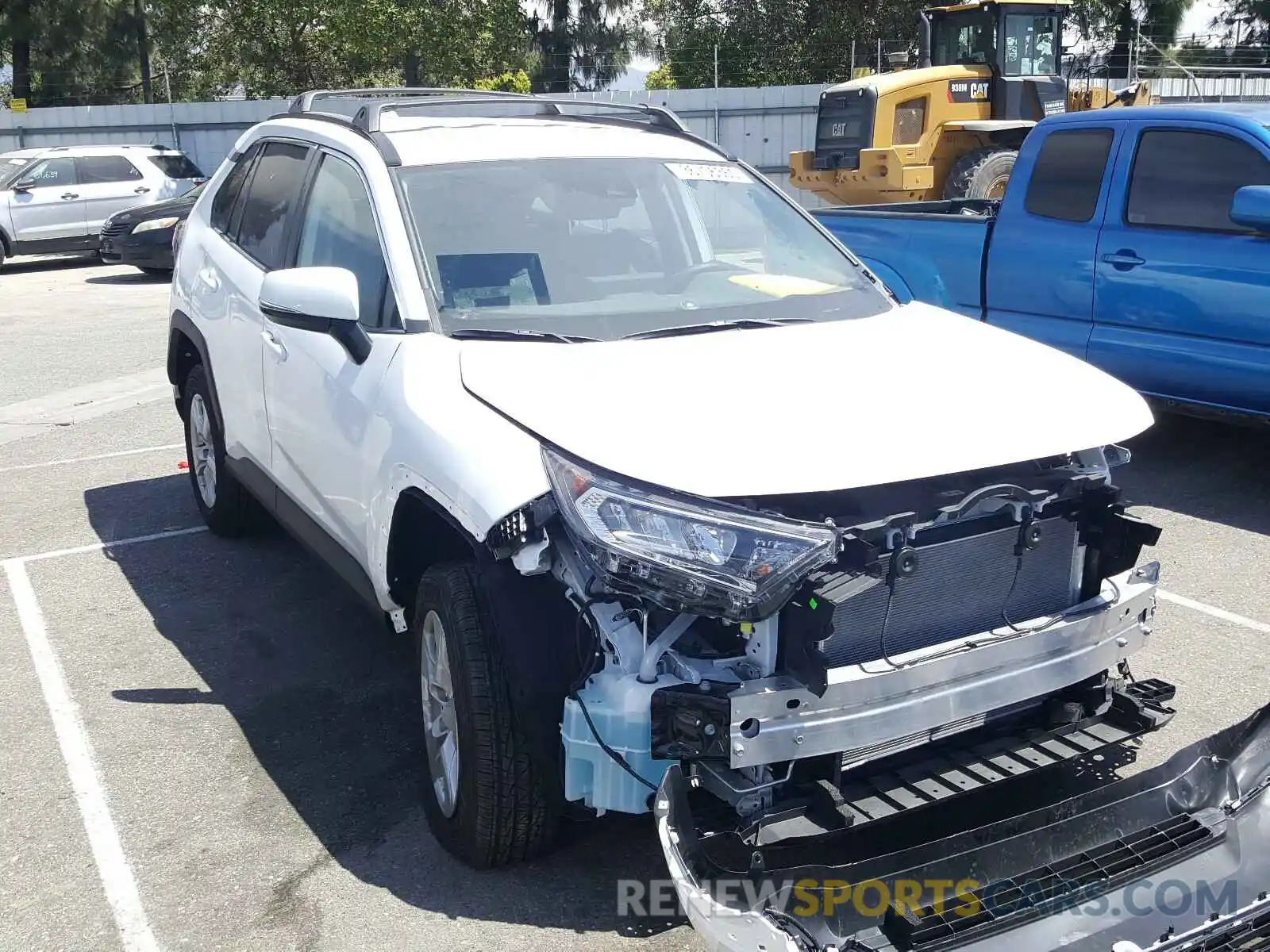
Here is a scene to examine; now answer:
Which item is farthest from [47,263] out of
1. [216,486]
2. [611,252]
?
[611,252]

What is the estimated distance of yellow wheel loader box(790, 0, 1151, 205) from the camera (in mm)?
15172

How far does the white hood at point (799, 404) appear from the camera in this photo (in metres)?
2.95

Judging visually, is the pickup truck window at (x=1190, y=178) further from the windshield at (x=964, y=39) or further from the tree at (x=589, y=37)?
the tree at (x=589, y=37)

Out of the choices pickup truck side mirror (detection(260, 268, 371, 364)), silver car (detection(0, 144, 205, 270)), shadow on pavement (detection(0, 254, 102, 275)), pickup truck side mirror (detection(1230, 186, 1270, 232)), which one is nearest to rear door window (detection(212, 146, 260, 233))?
pickup truck side mirror (detection(260, 268, 371, 364))

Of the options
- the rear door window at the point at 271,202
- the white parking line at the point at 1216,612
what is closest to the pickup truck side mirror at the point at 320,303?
the rear door window at the point at 271,202

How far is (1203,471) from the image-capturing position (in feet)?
23.5

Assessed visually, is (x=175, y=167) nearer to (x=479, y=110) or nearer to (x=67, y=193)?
(x=67, y=193)

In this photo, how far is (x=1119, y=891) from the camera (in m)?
2.78

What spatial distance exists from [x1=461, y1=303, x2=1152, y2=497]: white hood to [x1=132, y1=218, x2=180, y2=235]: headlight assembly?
15852 mm

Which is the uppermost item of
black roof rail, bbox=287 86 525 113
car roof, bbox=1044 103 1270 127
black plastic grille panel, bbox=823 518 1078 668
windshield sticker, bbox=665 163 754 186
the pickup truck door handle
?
black roof rail, bbox=287 86 525 113

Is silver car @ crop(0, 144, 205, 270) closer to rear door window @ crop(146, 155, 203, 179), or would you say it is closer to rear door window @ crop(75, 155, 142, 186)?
Answer: rear door window @ crop(75, 155, 142, 186)

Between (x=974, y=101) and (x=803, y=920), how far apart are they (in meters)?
14.6

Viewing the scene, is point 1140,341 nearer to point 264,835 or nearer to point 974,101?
point 264,835

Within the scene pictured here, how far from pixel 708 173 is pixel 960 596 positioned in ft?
7.30
